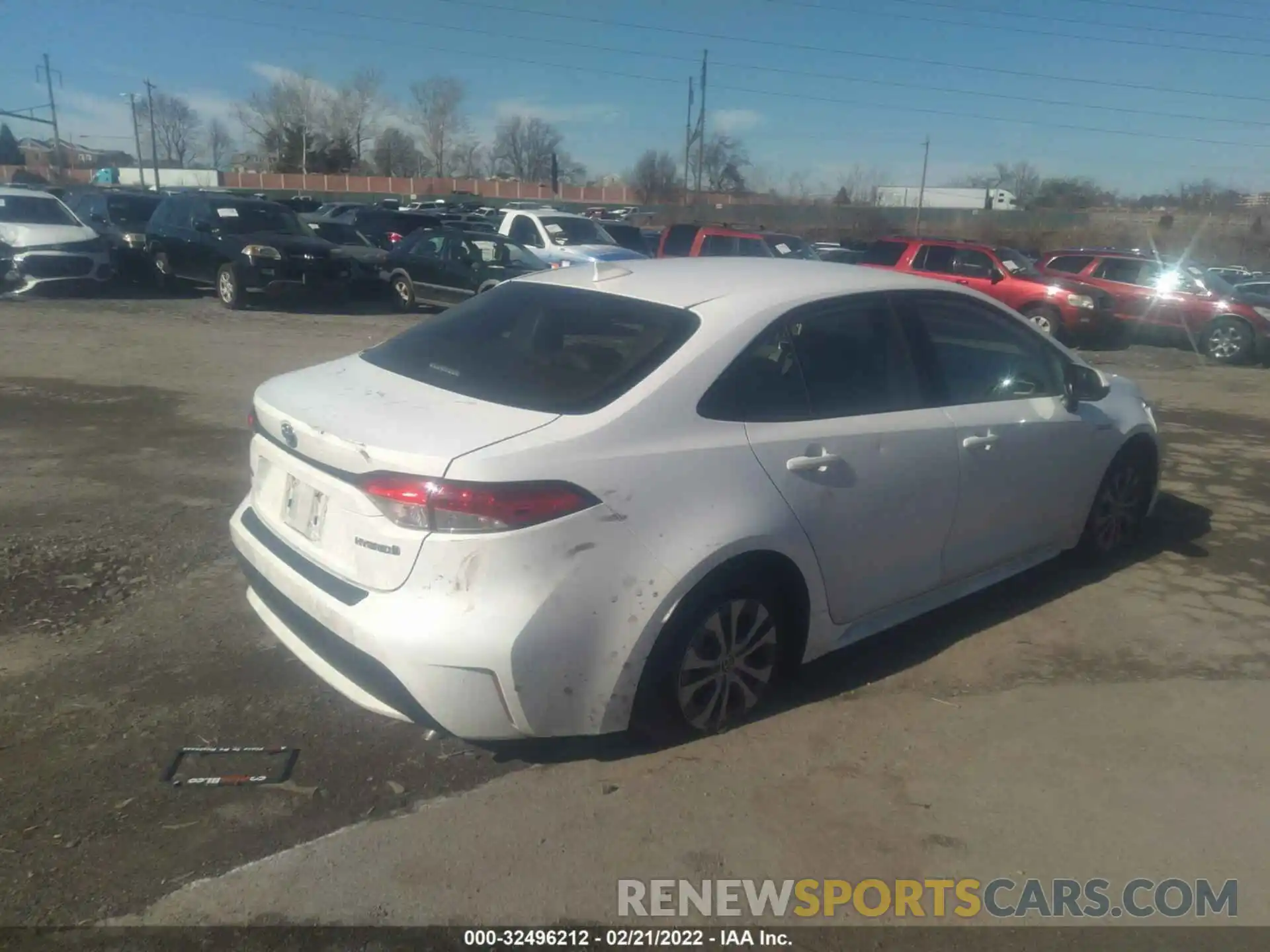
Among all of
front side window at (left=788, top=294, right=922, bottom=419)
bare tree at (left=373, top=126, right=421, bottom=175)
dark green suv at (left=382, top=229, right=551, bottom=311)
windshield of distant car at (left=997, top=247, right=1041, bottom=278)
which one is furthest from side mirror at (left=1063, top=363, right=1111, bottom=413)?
bare tree at (left=373, top=126, right=421, bottom=175)

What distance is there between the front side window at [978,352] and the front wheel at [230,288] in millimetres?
13812

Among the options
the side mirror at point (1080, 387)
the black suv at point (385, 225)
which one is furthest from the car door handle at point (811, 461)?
the black suv at point (385, 225)

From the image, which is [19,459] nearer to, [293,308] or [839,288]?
[839,288]

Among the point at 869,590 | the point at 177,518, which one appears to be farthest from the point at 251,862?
the point at 177,518

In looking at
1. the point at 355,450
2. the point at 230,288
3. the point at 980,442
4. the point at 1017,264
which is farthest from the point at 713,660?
the point at 1017,264

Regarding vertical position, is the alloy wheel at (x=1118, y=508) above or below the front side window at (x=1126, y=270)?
below

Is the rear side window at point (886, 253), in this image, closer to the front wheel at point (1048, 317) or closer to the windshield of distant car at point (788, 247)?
the windshield of distant car at point (788, 247)

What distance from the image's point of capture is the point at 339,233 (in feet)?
63.1

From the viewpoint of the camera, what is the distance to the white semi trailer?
229ft

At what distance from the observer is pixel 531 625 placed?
2.99 m

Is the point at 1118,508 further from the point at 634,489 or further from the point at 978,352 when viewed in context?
the point at 634,489

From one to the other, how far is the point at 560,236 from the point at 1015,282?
26.3ft

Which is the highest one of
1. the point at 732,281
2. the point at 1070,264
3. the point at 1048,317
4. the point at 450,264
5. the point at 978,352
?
the point at 732,281

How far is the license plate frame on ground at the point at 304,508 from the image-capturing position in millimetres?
3326
